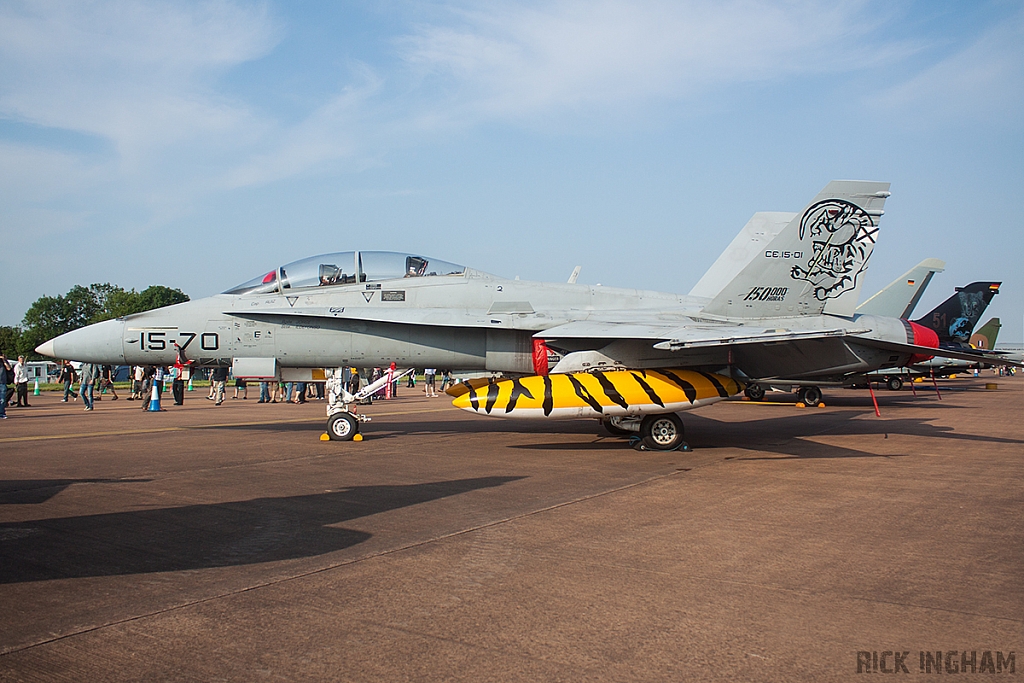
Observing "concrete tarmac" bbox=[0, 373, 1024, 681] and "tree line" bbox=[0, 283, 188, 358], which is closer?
"concrete tarmac" bbox=[0, 373, 1024, 681]

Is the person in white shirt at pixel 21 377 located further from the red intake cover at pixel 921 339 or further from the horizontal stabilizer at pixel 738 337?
the red intake cover at pixel 921 339

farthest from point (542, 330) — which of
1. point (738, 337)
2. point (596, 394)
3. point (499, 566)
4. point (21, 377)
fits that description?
point (21, 377)

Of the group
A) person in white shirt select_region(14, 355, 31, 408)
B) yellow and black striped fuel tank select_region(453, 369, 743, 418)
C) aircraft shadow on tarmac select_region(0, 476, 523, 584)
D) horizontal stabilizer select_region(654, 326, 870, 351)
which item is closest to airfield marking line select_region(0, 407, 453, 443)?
yellow and black striped fuel tank select_region(453, 369, 743, 418)

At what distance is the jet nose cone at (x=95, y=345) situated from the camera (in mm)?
10742

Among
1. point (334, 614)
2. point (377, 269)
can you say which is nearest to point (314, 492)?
point (334, 614)

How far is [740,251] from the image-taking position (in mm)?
17344

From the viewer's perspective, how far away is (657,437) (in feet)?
36.3

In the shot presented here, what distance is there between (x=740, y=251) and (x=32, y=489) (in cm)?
1484

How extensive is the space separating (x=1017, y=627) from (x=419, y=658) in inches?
118

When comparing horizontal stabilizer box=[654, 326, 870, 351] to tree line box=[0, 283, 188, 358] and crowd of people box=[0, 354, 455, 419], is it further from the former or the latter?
tree line box=[0, 283, 188, 358]

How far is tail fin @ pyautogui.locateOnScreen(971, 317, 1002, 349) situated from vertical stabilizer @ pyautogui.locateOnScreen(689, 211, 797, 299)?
65.3 ft

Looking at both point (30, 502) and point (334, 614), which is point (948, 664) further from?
point (30, 502)

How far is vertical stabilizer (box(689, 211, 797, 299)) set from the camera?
17.0 m

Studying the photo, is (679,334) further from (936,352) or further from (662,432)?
(936,352)
